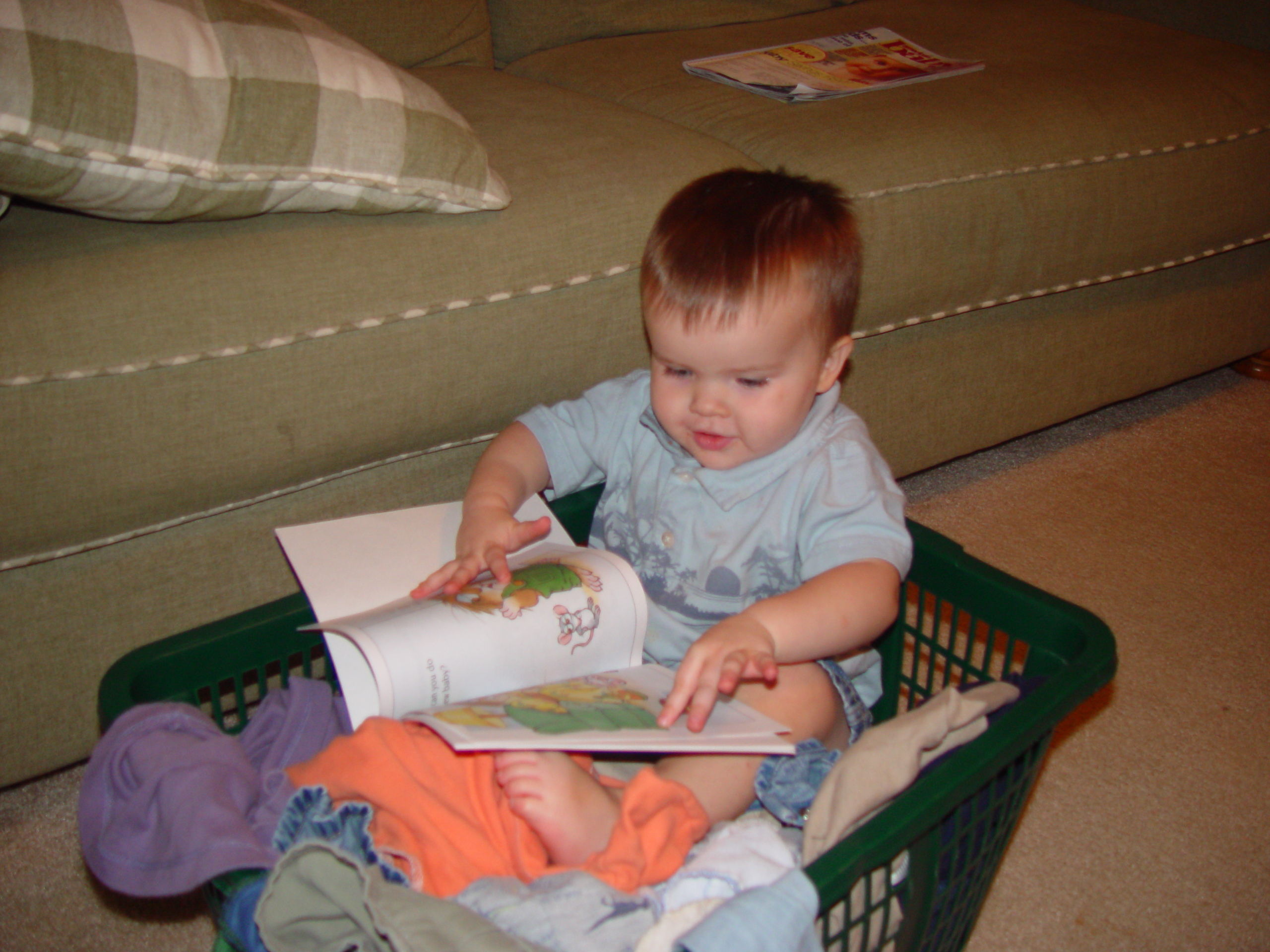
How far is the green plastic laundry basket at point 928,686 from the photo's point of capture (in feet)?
1.77

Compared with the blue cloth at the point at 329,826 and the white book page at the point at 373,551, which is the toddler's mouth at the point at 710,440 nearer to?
the white book page at the point at 373,551

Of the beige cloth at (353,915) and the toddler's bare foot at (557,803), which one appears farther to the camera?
the toddler's bare foot at (557,803)

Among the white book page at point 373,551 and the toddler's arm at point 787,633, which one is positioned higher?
the toddler's arm at point 787,633

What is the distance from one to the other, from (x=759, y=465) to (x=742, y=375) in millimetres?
82

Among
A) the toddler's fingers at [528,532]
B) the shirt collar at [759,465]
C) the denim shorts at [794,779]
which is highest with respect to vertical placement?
the shirt collar at [759,465]

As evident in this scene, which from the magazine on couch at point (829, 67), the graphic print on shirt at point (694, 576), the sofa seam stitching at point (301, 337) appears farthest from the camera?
the magazine on couch at point (829, 67)

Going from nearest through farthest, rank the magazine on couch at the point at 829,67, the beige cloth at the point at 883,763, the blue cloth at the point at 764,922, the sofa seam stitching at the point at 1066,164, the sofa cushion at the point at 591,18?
the blue cloth at the point at 764,922 < the beige cloth at the point at 883,763 < the sofa seam stitching at the point at 1066,164 < the magazine on couch at the point at 829,67 < the sofa cushion at the point at 591,18

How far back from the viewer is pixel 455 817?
627 millimetres

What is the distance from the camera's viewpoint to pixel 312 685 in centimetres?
72

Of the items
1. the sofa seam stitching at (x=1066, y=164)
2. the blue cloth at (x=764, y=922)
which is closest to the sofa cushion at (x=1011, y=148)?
the sofa seam stitching at (x=1066, y=164)

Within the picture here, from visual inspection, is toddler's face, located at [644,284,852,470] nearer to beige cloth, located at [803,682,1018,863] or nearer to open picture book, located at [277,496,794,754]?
open picture book, located at [277,496,794,754]

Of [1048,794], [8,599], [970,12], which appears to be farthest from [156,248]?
[970,12]

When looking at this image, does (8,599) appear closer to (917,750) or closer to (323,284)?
(323,284)

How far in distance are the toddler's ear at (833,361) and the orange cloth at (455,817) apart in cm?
31
